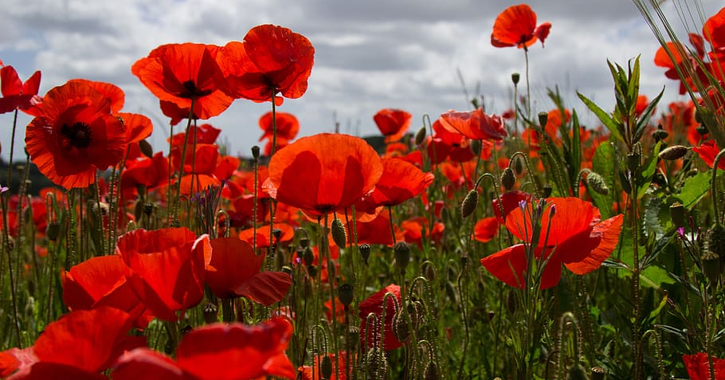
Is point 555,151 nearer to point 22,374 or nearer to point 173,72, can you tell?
point 173,72

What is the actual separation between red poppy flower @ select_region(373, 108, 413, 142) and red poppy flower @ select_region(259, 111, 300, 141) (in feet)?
1.65

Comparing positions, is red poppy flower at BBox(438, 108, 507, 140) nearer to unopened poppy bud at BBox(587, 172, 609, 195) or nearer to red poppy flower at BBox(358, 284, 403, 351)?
unopened poppy bud at BBox(587, 172, 609, 195)

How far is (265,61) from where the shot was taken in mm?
1621

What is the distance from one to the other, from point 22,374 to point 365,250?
94cm

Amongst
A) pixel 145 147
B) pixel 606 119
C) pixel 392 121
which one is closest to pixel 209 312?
pixel 606 119

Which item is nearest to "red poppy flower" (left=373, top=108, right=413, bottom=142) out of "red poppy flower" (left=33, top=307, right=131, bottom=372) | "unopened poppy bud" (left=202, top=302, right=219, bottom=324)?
"unopened poppy bud" (left=202, top=302, right=219, bottom=324)

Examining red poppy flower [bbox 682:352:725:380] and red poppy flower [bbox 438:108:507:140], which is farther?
red poppy flower [bbox 438:108:507:140]

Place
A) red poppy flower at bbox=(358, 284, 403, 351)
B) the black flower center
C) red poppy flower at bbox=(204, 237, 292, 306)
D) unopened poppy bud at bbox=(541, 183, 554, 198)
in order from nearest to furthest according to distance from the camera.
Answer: red poppy flower at bbox=(204, 237, 292, 306), red poppy flower at bbox=(358, 284, 403, 351), the black flower center, unopened poppy bud at bbox=(541, 183, 554, 198)

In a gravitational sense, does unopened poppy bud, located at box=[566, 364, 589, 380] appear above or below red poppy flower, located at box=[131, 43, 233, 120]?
below

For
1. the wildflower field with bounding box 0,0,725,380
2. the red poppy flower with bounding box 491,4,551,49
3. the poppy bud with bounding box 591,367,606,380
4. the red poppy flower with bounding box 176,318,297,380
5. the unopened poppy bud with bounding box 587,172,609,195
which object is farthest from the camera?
the red poppy flower with bounding box 491,4,551,49

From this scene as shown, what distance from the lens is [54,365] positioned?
0.83 meters

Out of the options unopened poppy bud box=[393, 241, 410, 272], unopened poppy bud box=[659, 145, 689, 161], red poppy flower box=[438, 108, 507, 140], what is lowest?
unopened poppy bud box=[393, 241, 410, 272]

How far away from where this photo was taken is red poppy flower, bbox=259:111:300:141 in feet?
13.8

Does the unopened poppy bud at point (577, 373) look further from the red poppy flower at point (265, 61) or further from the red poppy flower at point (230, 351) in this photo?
the red poppy flower at point (265, 61)
